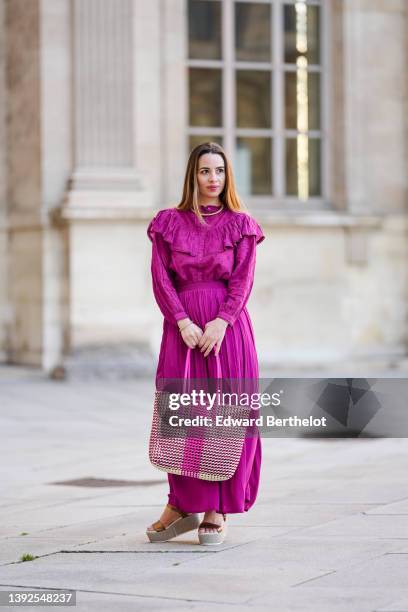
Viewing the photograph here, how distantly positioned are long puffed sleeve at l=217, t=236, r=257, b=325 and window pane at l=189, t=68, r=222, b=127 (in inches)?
334

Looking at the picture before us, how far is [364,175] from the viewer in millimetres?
14086

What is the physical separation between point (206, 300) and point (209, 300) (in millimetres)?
12

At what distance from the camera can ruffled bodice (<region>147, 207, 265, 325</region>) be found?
5301 mm

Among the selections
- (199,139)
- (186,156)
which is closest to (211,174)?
(186,156)

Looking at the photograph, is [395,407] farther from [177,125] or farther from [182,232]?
[182,232]

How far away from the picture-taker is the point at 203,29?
13703 millimetres

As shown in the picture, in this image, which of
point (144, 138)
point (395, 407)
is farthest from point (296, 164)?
point (395, 407)

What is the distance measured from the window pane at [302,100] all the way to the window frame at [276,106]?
54 millimetres

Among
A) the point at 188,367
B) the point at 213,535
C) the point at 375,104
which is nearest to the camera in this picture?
the point at 213,535

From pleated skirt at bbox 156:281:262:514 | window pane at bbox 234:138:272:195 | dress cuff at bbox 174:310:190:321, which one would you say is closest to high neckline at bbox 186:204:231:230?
pleated skirt at bbox 156:281:262:514

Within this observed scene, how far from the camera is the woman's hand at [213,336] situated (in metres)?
5.21

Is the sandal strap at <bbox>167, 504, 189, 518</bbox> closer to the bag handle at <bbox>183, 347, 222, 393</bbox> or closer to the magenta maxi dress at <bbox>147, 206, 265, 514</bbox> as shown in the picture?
the magenta maxi dress at <bbox>147, 206, 265, 514</bbox>

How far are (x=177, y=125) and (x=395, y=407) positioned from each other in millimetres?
4178

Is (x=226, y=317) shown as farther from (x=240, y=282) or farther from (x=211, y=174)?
(x=211, y=174)
